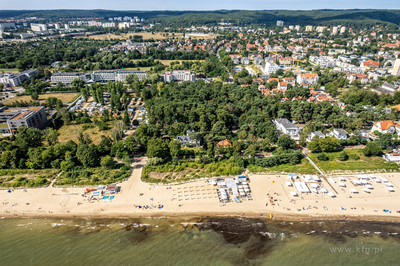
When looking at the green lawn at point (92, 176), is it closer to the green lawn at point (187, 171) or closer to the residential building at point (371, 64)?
the green lawn at point (187, 171)

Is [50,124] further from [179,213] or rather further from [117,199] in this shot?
[179,213]

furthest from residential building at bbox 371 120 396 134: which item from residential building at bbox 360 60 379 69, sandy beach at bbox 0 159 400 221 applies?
residential building at bbox 360 60 379 69

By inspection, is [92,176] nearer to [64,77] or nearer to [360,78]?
[64,77]

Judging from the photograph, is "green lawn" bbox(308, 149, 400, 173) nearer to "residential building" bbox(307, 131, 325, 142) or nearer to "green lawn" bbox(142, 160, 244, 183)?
"residential building" bbox(307, 131, 325, 142)

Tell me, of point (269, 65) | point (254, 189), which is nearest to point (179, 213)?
point (254, 189)

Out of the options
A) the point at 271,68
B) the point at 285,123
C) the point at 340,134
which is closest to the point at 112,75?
the point at 271,68
